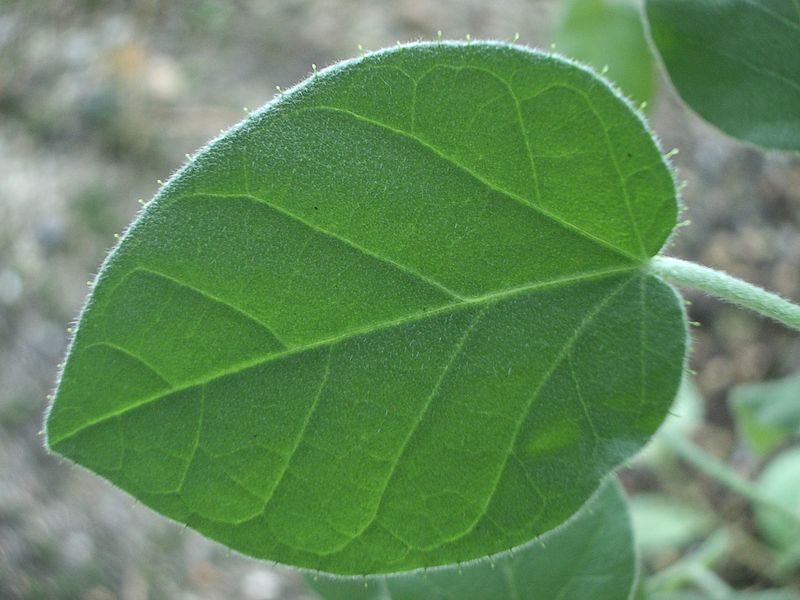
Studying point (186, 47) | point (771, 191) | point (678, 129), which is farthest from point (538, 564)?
point (186, 47)

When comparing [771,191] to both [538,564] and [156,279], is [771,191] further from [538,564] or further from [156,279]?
[156,279]

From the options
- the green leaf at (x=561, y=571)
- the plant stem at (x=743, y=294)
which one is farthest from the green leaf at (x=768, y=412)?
the plant stem at (x=743, y=294)

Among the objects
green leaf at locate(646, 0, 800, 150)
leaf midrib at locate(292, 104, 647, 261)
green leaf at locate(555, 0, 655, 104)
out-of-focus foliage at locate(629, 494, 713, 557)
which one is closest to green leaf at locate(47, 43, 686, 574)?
leaf midrib at locate(292, 104, 647, 261)

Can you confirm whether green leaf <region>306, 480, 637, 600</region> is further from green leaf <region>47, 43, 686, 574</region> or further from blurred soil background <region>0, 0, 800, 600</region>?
blurred soil background <region>0, 0, 800, 600</region>

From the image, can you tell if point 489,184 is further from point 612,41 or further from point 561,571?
point 612,41

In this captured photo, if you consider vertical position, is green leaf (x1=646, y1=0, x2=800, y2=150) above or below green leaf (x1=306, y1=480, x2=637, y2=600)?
above

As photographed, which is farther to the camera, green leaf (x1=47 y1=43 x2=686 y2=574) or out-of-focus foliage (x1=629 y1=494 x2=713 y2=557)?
out-of-focus foliage (x1=629 y1=494 x2=713 y2=557)
